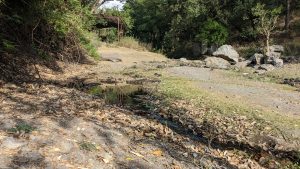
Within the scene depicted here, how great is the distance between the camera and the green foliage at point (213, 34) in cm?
2580

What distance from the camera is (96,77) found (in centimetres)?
1363

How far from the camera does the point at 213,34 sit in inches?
1019

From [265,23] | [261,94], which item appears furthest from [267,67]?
[261,94]

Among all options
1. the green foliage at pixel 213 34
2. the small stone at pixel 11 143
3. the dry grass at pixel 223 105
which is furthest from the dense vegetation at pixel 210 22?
the small stone at pixel 11 143

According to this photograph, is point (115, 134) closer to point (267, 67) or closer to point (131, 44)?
point (267, 67)

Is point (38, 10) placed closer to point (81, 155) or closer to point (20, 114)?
point (20, 114)

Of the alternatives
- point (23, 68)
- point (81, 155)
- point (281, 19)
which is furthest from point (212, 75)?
point (281, 19)

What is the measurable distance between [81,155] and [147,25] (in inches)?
1277

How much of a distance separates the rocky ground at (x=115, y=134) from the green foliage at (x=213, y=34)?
1590 centimetres

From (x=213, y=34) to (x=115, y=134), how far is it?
21.1 metres

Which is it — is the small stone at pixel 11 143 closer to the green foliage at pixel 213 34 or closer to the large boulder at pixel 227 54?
the large boulder at pixel 227 54

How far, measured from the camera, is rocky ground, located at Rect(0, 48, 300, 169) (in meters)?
4.69

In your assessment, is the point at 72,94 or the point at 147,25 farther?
the point at 147,25

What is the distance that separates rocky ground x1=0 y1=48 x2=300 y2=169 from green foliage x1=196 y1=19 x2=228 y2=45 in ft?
52.2
